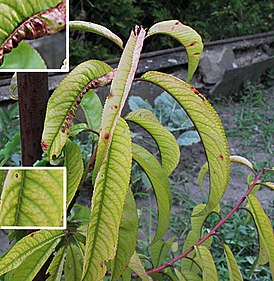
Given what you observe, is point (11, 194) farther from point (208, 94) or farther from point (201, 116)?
point (208, 94)

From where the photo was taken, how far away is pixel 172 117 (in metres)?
2.29

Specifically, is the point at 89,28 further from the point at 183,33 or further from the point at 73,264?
the point at 73,264

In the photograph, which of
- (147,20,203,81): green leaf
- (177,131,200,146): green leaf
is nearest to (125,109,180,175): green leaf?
(147,20,203,81): green leaf

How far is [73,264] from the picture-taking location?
560 millimetres

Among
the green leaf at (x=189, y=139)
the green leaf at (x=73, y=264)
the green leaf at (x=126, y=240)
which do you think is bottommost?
the green leaf at (x=189, y=139)

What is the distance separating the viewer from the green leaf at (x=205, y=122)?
42cm

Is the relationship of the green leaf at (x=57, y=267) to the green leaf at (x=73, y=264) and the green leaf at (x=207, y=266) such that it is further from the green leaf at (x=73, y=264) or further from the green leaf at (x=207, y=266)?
the green leaf at (x=207, y=266)

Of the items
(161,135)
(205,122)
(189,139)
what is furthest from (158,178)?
(189,139)

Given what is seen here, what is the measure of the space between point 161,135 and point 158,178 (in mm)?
47

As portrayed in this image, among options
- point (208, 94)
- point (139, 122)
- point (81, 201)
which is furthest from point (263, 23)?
point (139, 122)

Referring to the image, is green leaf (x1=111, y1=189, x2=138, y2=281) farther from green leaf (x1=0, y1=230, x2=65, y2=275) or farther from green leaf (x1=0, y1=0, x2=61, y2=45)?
green leaf (x1=0, y1=0, x2=61, y2=45)

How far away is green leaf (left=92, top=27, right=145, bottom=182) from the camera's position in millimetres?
327

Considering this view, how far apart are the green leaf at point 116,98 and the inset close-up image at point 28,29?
0.04 metres

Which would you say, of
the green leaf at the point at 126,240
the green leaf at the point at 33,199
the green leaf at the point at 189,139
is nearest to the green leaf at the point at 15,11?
the green leaf at the point at 33,199
